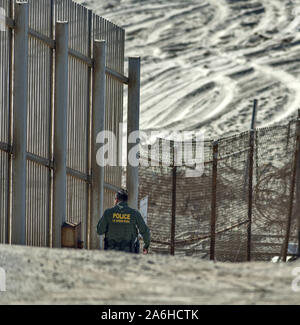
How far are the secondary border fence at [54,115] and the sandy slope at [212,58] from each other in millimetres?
17053

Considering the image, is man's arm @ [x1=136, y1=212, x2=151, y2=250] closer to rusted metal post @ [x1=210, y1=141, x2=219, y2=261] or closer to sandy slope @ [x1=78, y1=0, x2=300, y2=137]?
rusted metal post @ [x1=210, y1=141, x2=219, y2=261]

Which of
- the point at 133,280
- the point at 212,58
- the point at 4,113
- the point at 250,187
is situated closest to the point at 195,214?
the point at 250,187

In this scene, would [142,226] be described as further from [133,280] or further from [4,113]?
[133,280]

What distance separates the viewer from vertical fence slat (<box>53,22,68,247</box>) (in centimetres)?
1046

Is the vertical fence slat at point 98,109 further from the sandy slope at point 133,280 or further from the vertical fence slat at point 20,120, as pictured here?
the sandy slope at point 133,280

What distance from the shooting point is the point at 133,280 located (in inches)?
274

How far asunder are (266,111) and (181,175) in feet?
54.6

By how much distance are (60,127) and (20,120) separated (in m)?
0.81

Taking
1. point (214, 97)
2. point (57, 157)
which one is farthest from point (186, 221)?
point (214, 97)

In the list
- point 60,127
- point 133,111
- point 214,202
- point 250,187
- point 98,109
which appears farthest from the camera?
point 133,111

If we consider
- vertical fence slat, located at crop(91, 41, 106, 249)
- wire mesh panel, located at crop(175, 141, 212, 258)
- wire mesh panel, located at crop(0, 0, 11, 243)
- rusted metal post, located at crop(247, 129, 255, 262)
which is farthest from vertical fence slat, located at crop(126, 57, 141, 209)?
wire mesh panel, located at crop(0, 0, 11, 243)

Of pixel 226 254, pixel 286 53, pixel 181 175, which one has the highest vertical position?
pixel 286 53

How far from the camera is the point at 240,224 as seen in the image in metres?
12.5
